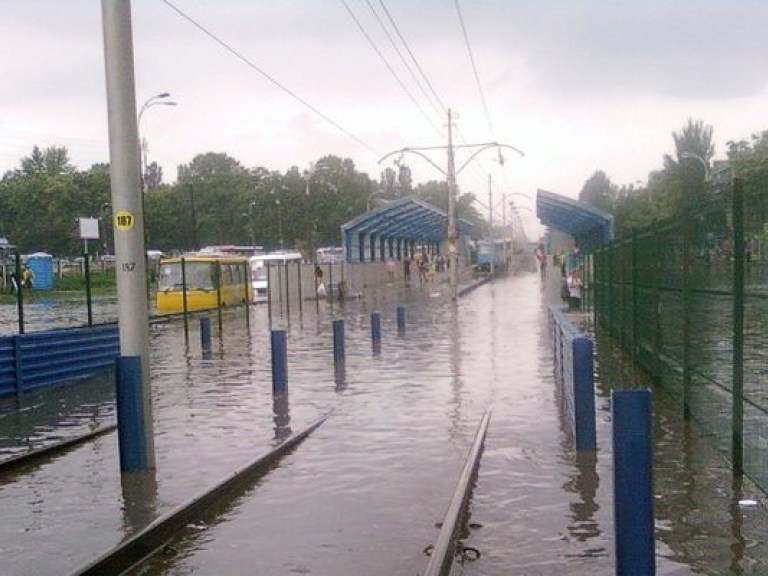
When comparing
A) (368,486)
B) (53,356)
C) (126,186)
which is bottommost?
(368,486)

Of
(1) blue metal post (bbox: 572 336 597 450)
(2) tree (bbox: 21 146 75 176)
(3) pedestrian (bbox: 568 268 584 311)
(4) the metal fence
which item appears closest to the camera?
(4) the metal fence

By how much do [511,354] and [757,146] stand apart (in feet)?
255

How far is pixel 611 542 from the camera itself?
6512 mm

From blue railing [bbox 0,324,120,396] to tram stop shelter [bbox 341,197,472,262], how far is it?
2772 centimetres

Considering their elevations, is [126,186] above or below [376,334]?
above

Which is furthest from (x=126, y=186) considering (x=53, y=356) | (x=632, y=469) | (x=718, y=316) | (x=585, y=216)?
(x=585, y=216)

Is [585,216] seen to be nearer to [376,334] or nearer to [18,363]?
[376,334]

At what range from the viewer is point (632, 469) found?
5371 millimetres

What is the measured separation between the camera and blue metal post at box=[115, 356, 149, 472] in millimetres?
9000

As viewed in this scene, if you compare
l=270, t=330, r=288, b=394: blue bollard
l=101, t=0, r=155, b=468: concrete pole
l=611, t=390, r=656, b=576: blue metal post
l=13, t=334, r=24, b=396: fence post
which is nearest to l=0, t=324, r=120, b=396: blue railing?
l=13, t=334, r=24, b=396: fence post

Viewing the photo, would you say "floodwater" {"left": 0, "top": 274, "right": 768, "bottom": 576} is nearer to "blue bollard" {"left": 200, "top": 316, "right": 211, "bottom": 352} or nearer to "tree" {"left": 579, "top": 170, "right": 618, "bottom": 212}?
"blue bollard" {"left": 200, "top": 316, "right": 211, "bottom": 352}

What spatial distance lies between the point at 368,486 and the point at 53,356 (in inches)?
365

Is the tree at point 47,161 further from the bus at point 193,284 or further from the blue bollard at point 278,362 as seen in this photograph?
the blue bollard at point 278,362

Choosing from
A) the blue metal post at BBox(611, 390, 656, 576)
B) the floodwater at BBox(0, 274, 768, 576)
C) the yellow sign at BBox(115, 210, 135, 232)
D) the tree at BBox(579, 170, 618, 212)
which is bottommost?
the floodwater at BBox(0, 274, 768, 576)
